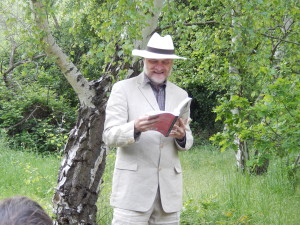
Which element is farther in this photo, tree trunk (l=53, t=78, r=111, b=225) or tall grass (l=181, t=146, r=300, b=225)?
tall grass (l=181, t=146, r=300, b=225)

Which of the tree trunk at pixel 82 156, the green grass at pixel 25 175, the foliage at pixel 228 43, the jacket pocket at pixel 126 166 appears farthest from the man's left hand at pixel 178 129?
the green grass at pixel 25 175

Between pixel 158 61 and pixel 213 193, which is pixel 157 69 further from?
pixel 213 193

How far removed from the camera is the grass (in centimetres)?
582

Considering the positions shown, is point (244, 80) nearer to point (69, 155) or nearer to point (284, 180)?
point (284, 180)

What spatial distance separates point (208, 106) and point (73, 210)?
14.8 m

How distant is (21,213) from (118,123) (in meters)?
2.05

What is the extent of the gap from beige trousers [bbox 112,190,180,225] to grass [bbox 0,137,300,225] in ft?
5.66

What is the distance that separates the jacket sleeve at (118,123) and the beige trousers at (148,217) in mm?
485

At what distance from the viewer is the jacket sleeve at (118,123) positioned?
10.8ft

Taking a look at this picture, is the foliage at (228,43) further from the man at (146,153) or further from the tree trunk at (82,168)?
the man at (146,153)

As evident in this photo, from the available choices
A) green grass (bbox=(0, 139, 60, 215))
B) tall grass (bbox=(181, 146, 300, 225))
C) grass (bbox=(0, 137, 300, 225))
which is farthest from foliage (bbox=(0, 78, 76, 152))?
tall grass (bbox=(181, 146, 300, 225))

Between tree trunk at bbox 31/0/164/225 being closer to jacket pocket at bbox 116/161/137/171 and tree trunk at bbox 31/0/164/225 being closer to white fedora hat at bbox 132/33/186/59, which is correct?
white fedora hat at bbox 132/33/186/59

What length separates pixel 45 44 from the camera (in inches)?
193

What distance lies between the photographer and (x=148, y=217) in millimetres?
3494
